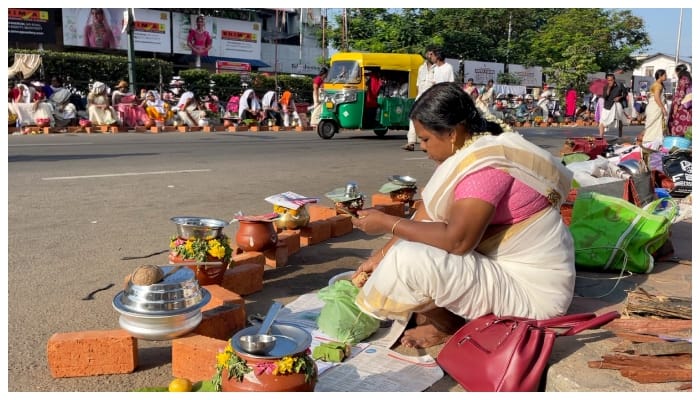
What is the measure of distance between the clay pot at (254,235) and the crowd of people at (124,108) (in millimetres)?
12615

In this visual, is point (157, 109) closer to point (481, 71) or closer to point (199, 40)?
point (199, 40)

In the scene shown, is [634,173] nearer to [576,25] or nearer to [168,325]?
[168,325]

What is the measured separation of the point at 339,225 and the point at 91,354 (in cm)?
264

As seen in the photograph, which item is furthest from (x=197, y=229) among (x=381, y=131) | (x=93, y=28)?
(x=93, y=28)

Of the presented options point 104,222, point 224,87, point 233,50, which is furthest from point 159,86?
point 104,222

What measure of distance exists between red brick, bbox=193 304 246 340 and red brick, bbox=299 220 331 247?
1666 mm

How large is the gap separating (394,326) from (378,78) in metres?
12.1

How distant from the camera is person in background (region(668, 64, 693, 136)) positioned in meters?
8.97

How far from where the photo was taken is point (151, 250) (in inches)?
172

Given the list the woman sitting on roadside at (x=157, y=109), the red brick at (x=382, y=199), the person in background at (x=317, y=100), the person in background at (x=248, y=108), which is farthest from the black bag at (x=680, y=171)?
the person in background at (x=248, y=108)

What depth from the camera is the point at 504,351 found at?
2242mm

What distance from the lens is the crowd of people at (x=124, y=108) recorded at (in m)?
14.6

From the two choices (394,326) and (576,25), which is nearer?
(394,326)

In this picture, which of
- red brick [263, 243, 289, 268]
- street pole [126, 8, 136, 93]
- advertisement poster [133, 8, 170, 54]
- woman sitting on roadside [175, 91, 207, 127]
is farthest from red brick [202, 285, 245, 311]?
advertisement poster [133, 8, 170, 54]
